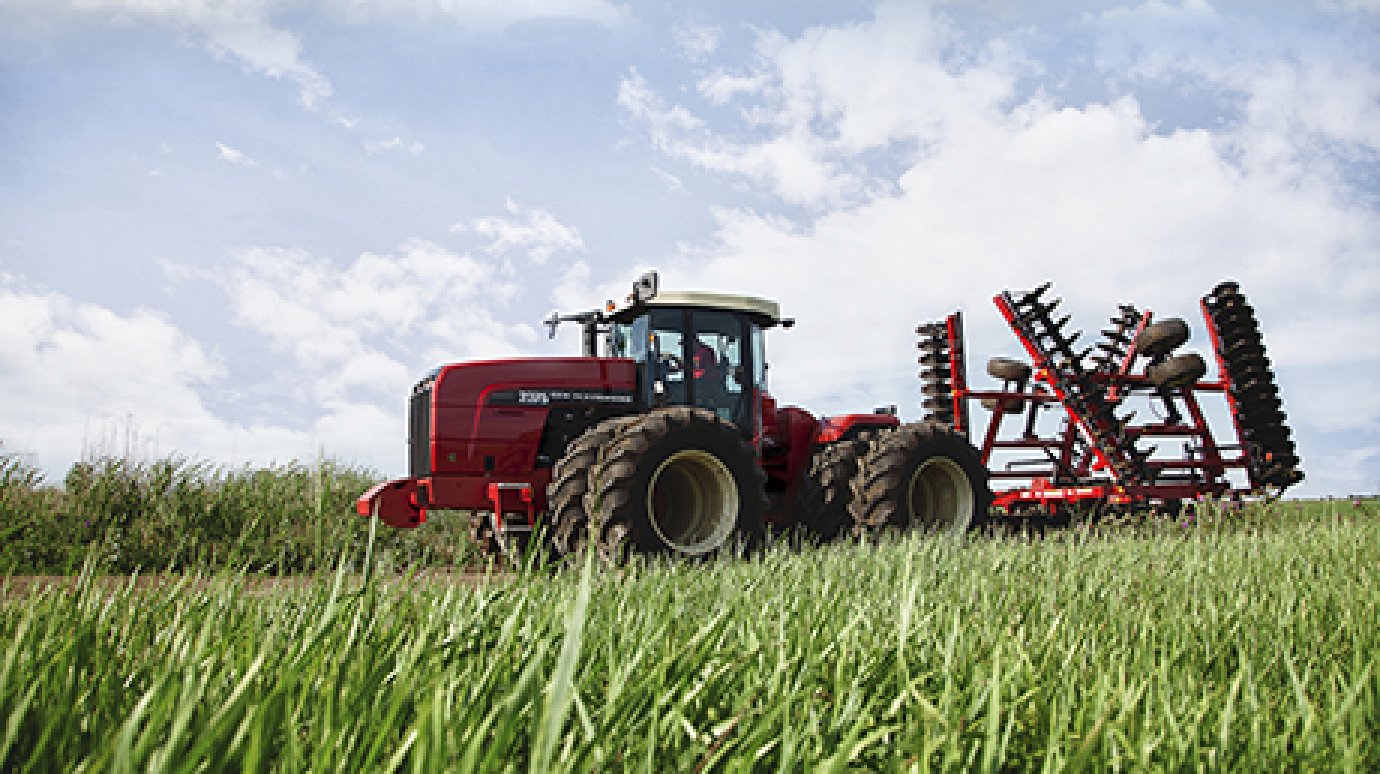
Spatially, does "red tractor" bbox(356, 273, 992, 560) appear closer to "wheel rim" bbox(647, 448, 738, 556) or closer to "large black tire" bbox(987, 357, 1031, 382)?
"wheel rim" bbox(647, 448, 738, 556)

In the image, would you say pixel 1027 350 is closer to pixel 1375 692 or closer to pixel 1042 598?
pixel 1042 598

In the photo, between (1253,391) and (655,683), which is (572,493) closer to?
(655,683)

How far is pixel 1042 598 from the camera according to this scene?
127 inches

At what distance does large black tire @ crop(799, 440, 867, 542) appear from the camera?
8164mm

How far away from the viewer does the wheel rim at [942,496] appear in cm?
884

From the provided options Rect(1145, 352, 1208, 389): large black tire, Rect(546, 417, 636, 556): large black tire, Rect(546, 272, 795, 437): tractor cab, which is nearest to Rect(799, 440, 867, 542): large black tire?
Rect(546, 272, 795, 437): tractor cab

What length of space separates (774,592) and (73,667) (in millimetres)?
2185

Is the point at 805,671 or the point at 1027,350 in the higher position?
the point at 1027,350

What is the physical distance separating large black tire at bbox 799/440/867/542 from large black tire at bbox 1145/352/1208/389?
5214 millimetres

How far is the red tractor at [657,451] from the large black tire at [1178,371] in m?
3.91

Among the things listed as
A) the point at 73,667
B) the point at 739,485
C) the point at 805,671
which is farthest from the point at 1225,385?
the point at 73,667

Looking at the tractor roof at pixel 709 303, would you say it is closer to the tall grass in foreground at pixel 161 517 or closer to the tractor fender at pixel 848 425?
the tractor fender at pixel 848 425

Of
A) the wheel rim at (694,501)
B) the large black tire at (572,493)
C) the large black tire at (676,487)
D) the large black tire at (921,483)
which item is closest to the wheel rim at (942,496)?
the large black tire at (921,483)

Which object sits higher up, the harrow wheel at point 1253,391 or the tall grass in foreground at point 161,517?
the harrow wheel at point 1253,391
